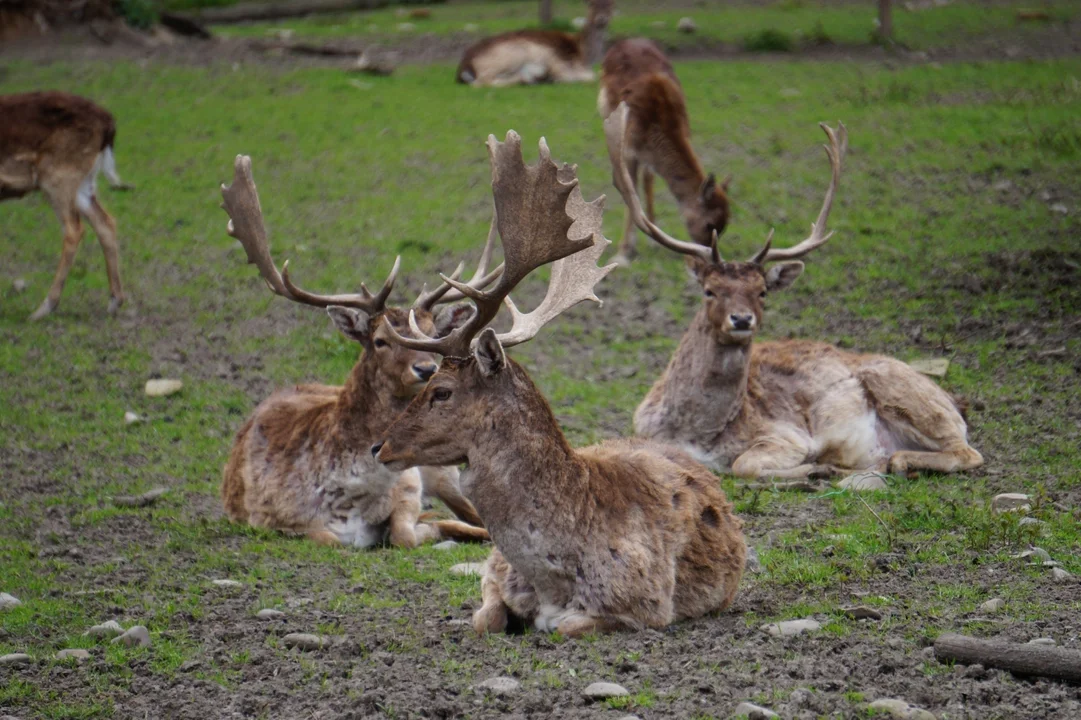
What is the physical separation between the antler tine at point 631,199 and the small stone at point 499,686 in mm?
4394

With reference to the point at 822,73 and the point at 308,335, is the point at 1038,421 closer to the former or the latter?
the point at 308,335

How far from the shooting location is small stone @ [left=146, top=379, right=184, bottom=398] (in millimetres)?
10641

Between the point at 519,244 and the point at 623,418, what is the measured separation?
400cm

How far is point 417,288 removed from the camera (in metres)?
12.6

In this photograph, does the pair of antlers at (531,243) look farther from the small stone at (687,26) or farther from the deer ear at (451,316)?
the small stone at (687,26)

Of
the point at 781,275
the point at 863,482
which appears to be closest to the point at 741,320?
the point at 781,275

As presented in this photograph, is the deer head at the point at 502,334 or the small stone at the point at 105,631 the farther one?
the small stone at the point at 105,631

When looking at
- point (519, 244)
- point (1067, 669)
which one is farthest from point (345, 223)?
point (1067, 669)

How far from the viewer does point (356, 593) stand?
6.53 m

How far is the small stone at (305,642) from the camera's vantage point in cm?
557

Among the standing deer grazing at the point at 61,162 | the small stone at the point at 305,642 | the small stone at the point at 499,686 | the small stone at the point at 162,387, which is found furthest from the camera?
the standing deer grazing at the point at 61,162

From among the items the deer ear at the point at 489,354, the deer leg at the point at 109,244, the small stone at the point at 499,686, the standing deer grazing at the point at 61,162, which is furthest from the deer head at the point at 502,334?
the standing deer grazing at the point at 61,162

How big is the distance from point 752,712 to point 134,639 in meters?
2.57

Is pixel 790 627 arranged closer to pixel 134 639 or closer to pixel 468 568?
pixel 468 568
